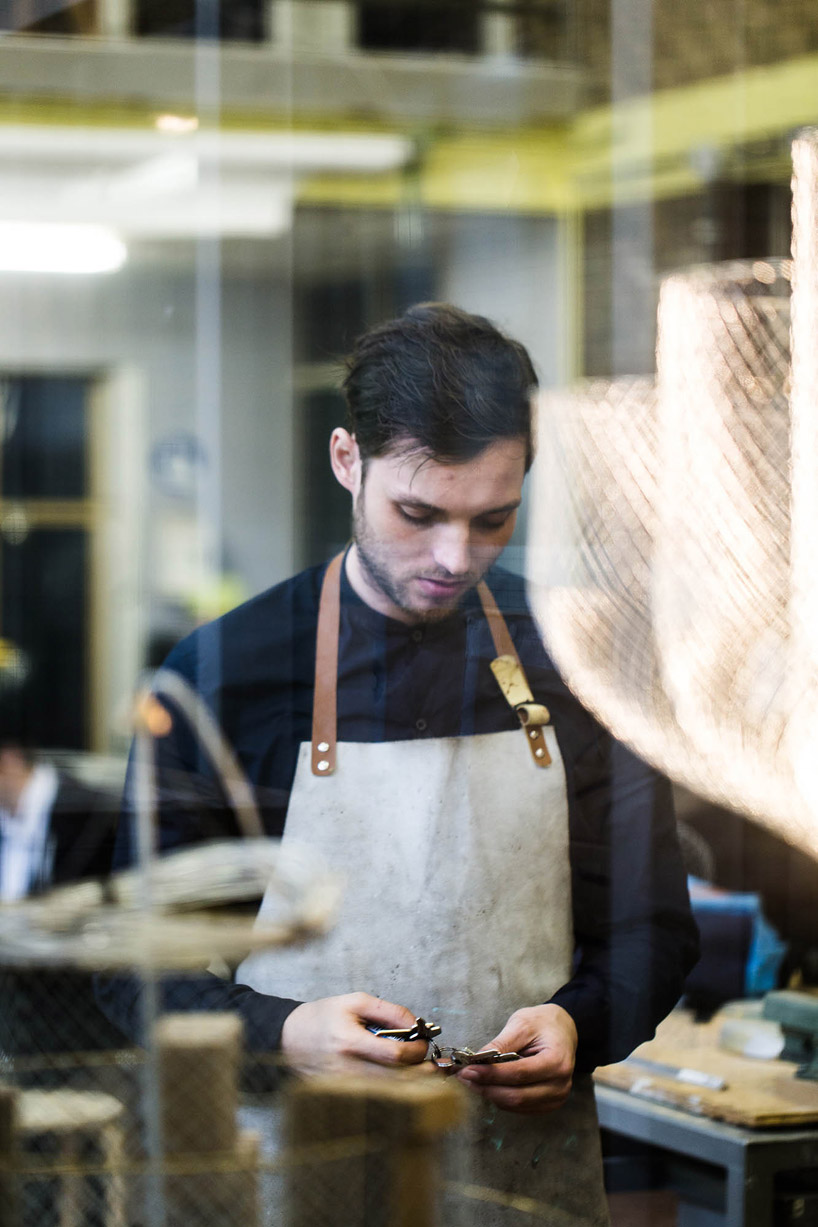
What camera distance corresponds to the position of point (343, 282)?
4.59ft

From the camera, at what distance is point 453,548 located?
1103mm

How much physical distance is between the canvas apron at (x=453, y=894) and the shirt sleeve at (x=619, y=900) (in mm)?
21

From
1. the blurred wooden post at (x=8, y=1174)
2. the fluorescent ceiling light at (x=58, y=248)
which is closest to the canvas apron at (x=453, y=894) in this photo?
the blurred wooden post at (x=8, y=1174)

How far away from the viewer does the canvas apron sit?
1085 mm

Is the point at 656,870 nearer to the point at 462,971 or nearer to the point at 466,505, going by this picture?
the point at 462,971

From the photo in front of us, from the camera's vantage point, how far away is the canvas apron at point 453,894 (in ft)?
3.56

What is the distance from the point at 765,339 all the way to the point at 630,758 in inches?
18.5

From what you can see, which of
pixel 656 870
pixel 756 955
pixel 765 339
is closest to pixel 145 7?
pixel 765 339

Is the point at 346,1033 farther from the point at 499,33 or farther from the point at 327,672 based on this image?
the point at 499,33

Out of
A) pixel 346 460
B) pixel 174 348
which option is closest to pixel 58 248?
pixel 174 348

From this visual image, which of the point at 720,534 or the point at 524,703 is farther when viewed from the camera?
the point at 720,534

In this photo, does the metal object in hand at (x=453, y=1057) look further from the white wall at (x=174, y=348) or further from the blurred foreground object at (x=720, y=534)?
the white wall at (x=174, y=348)

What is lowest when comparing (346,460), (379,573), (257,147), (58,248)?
(379,573)

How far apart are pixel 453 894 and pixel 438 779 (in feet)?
0.35
